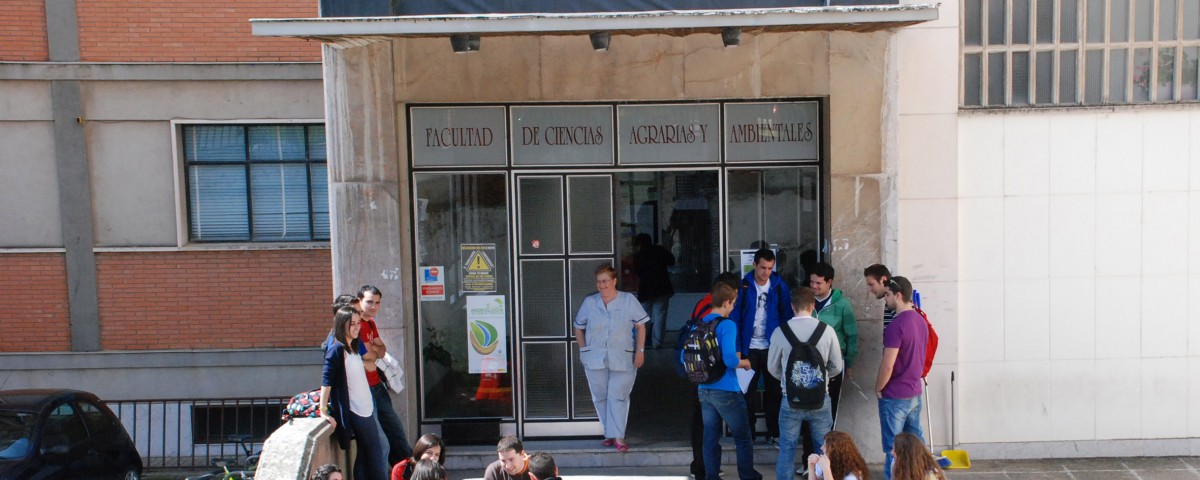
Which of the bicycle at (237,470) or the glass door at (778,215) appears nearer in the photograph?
the bicycle at (237,470)

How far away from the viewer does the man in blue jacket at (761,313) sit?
837 centimetres

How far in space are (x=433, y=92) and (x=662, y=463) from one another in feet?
13.5

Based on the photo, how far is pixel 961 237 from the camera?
8789 mm

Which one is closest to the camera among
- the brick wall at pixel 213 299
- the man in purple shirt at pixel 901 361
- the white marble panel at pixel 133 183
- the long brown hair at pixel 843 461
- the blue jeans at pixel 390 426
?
the long brown hair at pixel 843 461

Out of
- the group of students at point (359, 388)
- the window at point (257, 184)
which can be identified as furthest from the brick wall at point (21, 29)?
the group of students at point (359, 388)

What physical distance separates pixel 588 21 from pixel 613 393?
3556 millimetres

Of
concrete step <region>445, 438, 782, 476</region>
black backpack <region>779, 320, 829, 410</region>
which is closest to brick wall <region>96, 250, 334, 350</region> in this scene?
concrete step <region>445, 438, 782, 476</region>

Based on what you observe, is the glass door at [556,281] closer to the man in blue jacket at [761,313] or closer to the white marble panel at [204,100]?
the man in blue jacket at [761,313]

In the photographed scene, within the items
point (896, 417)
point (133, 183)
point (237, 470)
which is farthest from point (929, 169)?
point (133, 183)

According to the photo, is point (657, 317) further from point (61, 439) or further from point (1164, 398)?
point (61, 439)

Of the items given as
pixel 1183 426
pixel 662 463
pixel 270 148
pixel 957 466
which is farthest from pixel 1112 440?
pixel 270 148

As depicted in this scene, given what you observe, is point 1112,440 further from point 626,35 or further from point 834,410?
point 626,35

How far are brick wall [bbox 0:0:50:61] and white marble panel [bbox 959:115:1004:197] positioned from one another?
1022 centimetres

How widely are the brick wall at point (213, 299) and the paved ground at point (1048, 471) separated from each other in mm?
3452
